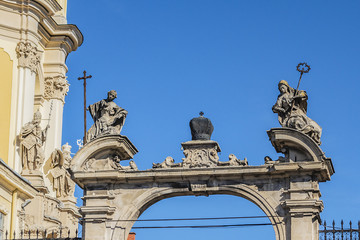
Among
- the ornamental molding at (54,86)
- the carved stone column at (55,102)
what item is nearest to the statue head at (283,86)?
the carved stone column at (55,102)

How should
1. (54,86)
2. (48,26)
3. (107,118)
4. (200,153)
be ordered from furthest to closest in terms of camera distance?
(54,86)
(48,26)
(107,118)
(200,153)

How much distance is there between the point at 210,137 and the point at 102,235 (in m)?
3.67

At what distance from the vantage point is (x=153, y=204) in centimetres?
2820

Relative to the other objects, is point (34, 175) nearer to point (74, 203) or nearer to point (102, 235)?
point (74, 203)

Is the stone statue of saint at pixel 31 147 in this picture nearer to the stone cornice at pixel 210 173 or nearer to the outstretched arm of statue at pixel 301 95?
the stone cornice at pixel 210 173

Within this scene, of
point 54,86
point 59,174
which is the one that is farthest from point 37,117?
point 54,86

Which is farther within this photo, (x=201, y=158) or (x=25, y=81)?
(x=25, y=81)

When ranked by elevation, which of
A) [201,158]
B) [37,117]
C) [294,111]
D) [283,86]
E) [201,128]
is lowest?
[201,158]

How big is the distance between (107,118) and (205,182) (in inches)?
125

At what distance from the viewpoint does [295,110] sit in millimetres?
27766

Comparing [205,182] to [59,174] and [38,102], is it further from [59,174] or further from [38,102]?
[38,102]

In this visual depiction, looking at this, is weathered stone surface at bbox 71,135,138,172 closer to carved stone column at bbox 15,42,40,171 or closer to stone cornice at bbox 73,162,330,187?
stone cornice at bbox 73,162,330,187

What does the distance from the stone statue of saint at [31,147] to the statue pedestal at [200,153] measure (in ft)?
35.9

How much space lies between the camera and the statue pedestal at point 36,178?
37.2 m
